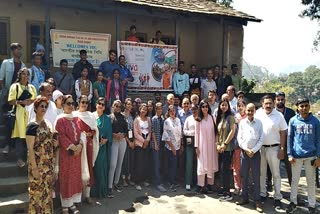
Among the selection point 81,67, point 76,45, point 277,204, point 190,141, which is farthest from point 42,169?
point 76,45

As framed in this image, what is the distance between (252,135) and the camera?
6.48 m

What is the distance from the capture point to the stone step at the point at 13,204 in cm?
538

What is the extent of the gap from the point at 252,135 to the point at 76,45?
19.6 ft

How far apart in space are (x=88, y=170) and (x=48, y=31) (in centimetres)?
488

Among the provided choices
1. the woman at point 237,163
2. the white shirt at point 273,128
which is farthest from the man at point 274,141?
the woman at point 237,163

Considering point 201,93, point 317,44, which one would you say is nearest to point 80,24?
point 201,93

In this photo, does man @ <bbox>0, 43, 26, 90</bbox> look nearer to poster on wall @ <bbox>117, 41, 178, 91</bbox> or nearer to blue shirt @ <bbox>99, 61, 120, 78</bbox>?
blue shirt @ <bbox>99, 61, 120, 78</bbox>

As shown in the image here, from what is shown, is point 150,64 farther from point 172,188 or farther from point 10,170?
point 10,170

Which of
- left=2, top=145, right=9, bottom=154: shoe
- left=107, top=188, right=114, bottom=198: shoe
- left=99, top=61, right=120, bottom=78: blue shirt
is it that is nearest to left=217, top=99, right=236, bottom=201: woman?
left=107, top=188, right=114, bottom=198: shoe

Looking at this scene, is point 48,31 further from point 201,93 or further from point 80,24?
point 201,93

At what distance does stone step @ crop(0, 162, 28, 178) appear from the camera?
20.4ft

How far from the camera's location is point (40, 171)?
4828 mm

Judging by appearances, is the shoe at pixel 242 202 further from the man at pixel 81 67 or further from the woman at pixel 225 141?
the man at pixel 81 67

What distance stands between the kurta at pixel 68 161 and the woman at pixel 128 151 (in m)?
1.68
